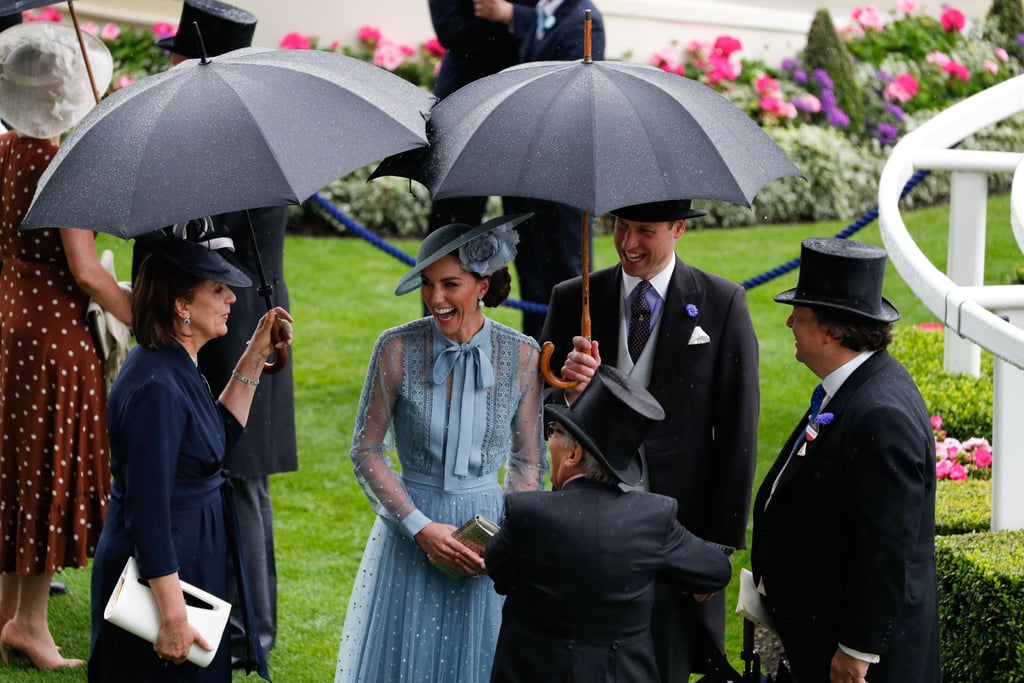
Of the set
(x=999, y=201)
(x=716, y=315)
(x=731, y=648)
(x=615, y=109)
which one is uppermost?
(x=615, y=109)

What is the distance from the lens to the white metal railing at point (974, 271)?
414cm

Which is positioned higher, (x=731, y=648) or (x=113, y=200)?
(x=113, y=200)

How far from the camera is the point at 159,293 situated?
3.83 meters

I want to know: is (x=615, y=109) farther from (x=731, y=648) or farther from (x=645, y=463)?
(x=731, y=648)

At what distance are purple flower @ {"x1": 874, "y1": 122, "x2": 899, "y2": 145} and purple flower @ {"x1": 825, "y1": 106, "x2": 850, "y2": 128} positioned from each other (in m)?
0.34

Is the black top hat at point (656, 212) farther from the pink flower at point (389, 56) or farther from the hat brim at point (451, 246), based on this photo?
the pink flower at point (389, 56)

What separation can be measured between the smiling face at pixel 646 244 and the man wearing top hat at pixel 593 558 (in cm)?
82

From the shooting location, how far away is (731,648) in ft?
17.7

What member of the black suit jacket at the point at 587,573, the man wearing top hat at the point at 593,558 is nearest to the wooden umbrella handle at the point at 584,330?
the man wearing top hat at the point at 593,558

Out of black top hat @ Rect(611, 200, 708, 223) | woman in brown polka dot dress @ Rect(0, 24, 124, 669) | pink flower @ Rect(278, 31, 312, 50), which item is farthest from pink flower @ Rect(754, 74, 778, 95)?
black top hat @ Rect(611, 200, 708, 223)

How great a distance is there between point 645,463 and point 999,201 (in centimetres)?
951

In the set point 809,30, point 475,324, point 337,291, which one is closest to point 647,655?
point 475,324

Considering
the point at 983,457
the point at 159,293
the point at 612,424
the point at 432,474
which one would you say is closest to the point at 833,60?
the point at 983,457

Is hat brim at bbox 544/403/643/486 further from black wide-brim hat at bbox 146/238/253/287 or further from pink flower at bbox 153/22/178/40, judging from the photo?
pink flower at bbox 153/22/178/40
